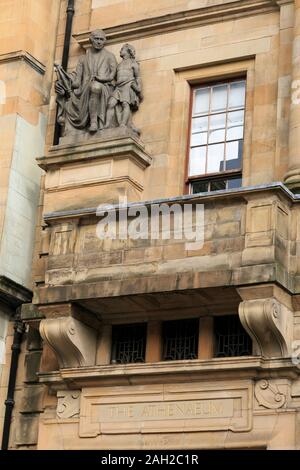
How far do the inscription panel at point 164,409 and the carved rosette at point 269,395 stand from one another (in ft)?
0.47

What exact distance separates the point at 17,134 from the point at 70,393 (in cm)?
530

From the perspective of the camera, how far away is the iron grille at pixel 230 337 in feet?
71.4

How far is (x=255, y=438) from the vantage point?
20.8m

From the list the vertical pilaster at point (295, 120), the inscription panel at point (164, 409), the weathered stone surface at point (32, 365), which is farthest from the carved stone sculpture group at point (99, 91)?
the inscription panel at point (164, 409)

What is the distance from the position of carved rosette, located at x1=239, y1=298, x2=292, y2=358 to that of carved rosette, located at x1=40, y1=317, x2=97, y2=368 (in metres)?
Result: 3.05

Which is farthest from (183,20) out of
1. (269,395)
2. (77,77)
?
(269,395)

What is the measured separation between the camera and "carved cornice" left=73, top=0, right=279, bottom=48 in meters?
24.3

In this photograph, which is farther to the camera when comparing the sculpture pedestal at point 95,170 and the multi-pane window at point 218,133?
the multi-pane window at point 218,133

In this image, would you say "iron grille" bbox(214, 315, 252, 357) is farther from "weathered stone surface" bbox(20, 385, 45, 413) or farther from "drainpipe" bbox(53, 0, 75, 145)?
"drainpipe" bbox(53, 0, 75, 145)

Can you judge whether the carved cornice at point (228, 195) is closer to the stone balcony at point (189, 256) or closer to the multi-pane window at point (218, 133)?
the stone balcony at point (189, 256)

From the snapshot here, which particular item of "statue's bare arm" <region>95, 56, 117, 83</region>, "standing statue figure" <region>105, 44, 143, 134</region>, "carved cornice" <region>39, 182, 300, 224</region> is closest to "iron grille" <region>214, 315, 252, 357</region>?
"carved cornice" <region>39, 182, 300, 224</region>

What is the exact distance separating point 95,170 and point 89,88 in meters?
1.66
